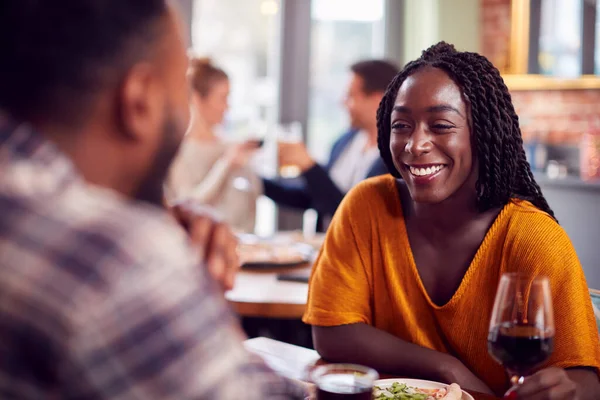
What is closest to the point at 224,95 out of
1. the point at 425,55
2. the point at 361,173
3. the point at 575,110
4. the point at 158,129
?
the point at 361,173

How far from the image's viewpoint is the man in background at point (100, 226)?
559 millimetres

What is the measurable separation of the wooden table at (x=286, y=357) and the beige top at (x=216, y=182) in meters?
1.78

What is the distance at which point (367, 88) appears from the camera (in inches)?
143

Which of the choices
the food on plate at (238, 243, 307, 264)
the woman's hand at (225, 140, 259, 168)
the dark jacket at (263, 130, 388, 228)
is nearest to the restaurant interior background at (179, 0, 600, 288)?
the dark jacket at (263, 130, 388, 228)

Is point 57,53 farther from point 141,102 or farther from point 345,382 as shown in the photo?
point 345,382

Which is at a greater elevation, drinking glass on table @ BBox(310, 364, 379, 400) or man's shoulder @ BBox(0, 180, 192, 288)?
man's shoulder @ BBox(0, 180, 192, 288)

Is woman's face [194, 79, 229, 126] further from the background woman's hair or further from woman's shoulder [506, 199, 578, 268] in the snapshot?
woman's shoulder [506, 199, 578, 268]

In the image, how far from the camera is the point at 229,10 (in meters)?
4.73

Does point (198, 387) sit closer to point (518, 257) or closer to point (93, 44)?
point (93, 44)

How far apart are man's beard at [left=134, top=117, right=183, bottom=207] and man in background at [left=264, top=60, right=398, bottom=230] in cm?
229

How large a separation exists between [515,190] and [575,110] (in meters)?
3.35

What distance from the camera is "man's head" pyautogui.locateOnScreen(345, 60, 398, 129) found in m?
3.64

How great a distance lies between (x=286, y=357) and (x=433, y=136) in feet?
1.93

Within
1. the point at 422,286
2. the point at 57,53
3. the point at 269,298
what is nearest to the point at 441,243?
the point at 422,286
